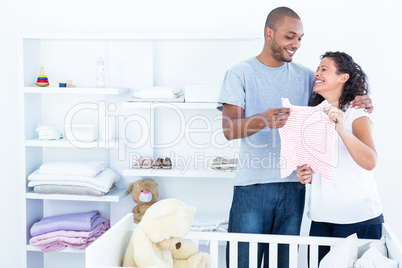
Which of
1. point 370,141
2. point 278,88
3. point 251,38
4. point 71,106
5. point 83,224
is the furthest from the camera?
point 71,106

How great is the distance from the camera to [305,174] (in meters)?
1.74

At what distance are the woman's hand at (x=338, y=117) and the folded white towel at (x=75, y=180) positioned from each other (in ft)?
4.51

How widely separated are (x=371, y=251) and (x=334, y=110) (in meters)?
0.48

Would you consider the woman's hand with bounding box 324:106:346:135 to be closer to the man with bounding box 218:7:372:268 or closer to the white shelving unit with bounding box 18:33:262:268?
the man with bounding box 218:7:372:268

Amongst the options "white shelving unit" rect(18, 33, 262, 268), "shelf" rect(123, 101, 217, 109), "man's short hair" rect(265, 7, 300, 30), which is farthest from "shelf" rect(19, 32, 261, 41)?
"man's short hair" rect(265, 7, 300, 30)

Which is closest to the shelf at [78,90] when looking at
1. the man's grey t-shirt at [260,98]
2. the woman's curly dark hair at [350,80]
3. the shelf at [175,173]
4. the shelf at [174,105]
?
the shelf at [174,105]

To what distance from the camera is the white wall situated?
256 centimetres

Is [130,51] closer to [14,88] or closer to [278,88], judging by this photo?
[14,88]

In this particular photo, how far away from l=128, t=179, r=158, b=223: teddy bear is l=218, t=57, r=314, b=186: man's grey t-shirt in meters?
0.81

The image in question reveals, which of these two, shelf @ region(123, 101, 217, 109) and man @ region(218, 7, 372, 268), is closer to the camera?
man @ region(218, 7, 372, 268)

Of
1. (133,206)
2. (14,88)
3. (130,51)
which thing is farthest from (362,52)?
(14,88)

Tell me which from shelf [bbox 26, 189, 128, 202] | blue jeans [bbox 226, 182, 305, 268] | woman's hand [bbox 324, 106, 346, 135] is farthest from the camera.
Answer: shelf [bbox 26, 189, 128, 202]

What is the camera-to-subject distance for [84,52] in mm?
2756

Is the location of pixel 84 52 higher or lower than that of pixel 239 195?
higher
